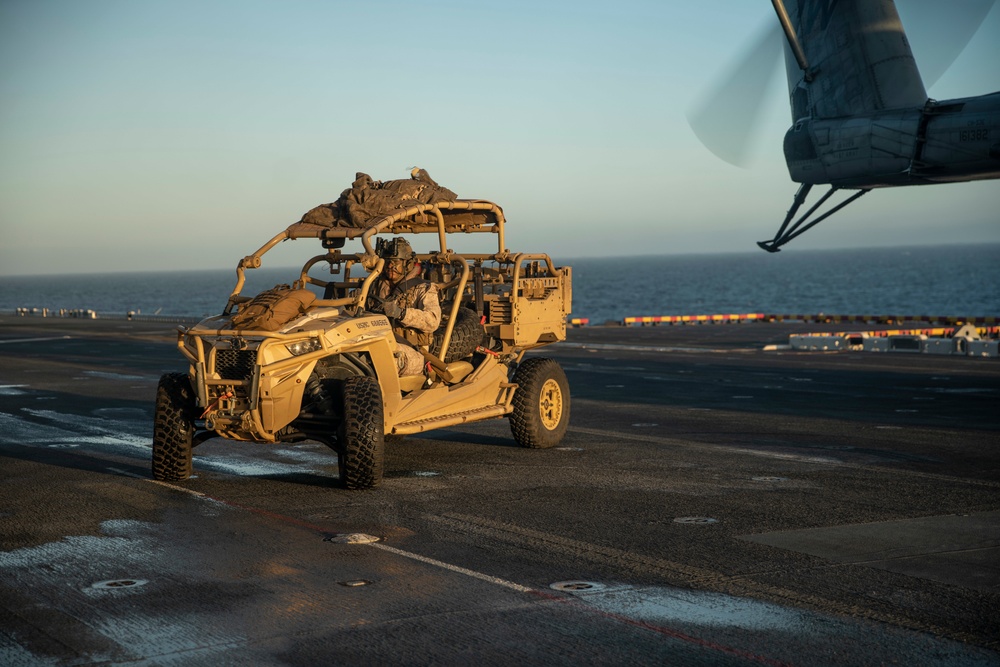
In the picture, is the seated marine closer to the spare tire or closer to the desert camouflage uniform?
the desert camouflage uniform

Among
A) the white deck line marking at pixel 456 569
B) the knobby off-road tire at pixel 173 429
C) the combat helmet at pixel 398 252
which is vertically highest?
the combat helmet at pixel 398 252

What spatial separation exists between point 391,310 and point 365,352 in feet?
1.62

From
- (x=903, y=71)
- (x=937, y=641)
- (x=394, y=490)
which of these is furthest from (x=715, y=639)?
(x=903, y=71)

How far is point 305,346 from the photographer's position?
10508mm

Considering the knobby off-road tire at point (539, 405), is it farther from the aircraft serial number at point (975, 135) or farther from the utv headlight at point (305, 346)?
the aircraft serial number at point (975, 135)

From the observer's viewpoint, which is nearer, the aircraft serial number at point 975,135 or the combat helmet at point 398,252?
the combat helmet at point 398,252

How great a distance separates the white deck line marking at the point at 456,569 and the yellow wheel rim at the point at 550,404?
5.15 m

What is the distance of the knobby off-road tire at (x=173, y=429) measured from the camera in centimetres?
1106

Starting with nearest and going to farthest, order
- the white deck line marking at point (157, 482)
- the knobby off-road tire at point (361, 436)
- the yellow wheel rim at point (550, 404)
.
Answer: the knobby off-road tire at point (361, 436)
the white deck line marking at point (157, 482)
the yellow wheel rim at point (550, 404)

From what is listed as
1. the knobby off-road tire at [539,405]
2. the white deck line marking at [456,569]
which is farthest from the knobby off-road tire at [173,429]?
the knobby off-road tire at [539,405]

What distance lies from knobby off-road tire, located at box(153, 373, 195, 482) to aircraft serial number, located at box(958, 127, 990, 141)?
21.8 m

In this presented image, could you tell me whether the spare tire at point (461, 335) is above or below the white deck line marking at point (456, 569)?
above

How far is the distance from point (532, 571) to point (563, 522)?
1608mm

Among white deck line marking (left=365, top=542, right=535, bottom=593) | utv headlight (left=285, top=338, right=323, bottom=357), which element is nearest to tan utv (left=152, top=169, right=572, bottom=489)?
utv headlight (left=285, top=338, right=323, bottom=357)
